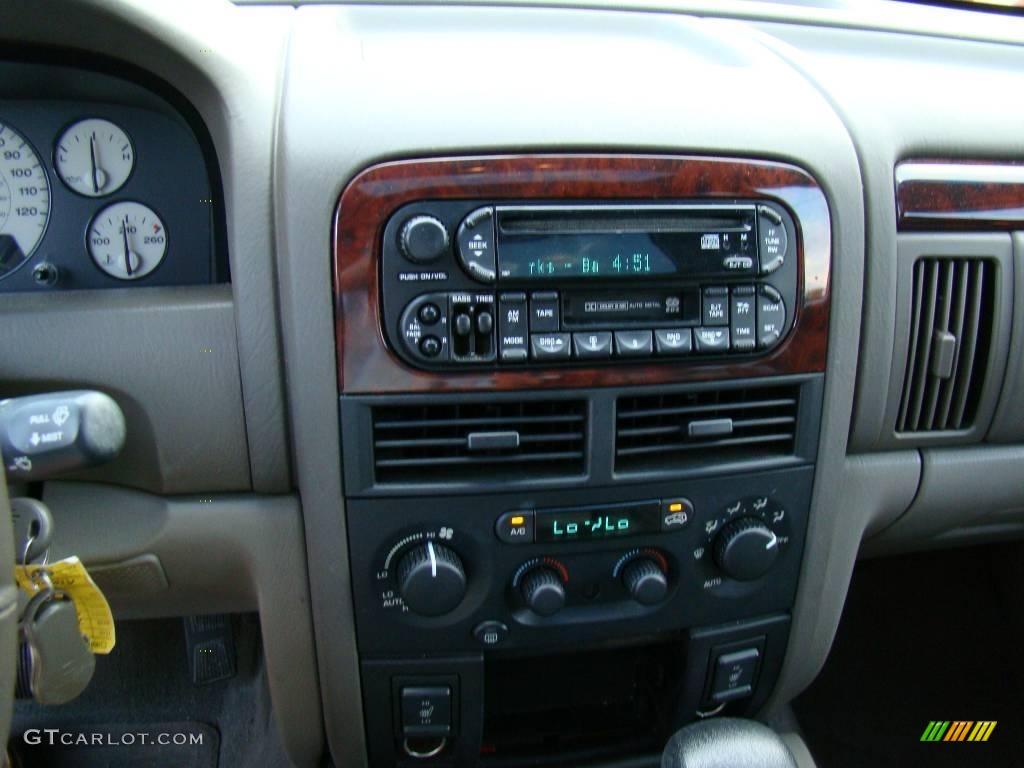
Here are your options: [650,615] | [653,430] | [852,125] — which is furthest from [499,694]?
[852,125]

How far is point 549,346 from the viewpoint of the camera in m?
1.01

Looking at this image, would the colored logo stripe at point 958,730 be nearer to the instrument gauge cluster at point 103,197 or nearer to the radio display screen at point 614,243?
the radio display screen at point 614,243

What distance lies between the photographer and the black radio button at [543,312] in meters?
1.01

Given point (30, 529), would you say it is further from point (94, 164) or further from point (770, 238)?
point (770, 238)

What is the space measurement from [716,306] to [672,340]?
0.07 m

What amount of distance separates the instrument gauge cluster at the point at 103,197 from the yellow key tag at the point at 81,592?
449 mm

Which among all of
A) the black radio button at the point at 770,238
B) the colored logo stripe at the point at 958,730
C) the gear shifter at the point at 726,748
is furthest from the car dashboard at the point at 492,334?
the colored logo stripe at the point at 958,730

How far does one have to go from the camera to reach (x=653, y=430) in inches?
43.4

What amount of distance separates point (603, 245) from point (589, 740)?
85cm

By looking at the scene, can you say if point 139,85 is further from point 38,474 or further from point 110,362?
point 38,474

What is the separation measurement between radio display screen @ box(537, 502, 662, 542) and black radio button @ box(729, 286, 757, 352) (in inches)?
9.5

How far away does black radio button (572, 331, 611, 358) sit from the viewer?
1021mm

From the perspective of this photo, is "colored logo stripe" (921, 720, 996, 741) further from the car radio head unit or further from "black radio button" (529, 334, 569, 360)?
"black radio button" (529, 334, 569, 360)

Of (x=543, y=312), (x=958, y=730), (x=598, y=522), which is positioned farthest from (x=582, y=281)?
(x=958, y=730)
